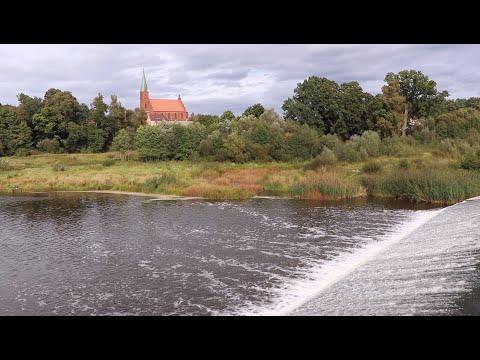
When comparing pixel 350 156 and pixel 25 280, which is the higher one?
pixel 350 156

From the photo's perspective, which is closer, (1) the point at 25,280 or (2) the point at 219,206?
(1) the point at 25,280

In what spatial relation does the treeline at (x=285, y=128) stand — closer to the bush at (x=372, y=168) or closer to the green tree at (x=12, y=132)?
Answer: the green tree at (x=12, y=132)

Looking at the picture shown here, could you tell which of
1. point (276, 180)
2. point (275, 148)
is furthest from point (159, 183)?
point (275, 148)

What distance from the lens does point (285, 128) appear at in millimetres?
53281

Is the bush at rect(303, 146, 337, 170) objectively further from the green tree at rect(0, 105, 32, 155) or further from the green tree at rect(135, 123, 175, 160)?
the green tree at rect(0, 105, 32, 155)

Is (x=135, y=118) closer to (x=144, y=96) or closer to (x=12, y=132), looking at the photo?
(x=12, y=132)

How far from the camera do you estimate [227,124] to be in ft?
181

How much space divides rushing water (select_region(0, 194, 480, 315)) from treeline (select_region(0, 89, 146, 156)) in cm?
4228

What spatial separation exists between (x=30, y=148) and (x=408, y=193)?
55954mm

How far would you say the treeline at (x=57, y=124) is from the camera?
62.4m

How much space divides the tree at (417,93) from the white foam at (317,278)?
4556 cm

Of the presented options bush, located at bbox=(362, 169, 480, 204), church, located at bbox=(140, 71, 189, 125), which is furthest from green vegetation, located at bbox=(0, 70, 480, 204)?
church, located at bbox=(140, 71, 189, 125)
